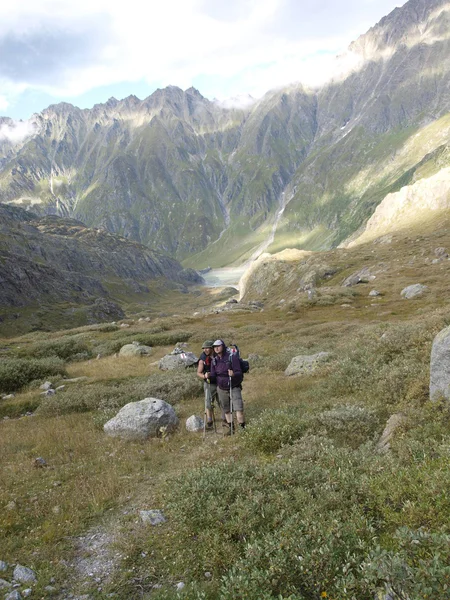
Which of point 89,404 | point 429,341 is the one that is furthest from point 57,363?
point 429,341

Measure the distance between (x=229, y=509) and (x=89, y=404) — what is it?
→ 13.5m

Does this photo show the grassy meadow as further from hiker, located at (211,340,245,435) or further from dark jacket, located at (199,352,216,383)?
dark jacket, located at (199,352,216,383)

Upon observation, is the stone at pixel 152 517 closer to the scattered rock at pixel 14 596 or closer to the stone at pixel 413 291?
the scattered rock at pixel 14 596

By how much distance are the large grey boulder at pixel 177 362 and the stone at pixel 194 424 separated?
12.2m

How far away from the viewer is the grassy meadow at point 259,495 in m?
5.70

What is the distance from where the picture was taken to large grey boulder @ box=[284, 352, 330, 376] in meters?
20.9

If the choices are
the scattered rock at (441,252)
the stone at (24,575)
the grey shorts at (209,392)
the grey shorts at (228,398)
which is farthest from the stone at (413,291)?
the stone at (24,575)

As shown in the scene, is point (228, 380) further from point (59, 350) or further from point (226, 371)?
point (59, 350)

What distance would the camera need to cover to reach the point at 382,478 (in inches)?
288

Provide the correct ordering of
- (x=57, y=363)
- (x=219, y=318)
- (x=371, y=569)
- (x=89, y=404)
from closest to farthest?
1. (x=371, y=569)
2. (x=89, y=404)
3. (x=57, y=363)
4. (x=219, y=318)

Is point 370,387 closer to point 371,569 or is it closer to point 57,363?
point 371,569

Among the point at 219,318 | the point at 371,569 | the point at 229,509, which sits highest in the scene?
the point at 371,569

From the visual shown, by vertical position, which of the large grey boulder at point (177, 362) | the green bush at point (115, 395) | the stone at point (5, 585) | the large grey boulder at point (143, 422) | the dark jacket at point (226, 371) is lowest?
the large grey boulder at point (177, 362)

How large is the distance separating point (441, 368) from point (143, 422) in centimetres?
1054
